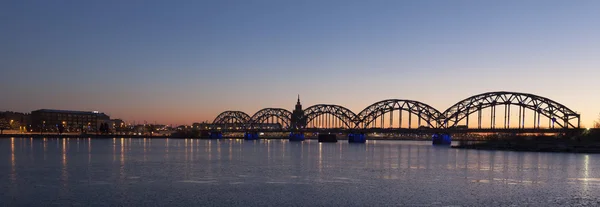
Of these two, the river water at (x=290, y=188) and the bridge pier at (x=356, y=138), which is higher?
the river water at (x=290, y=188)

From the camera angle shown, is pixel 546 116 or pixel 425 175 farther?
pixel 546 116

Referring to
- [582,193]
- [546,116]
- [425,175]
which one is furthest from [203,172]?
[546,116]

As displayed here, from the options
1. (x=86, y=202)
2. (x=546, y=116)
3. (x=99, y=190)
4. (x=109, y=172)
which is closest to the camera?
(x=86, y=202)

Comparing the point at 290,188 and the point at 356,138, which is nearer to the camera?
the point at 290,188

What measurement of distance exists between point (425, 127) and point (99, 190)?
482ft

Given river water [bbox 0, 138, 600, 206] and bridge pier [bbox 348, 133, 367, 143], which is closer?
river water [bbox 0, 138, 600, 206]

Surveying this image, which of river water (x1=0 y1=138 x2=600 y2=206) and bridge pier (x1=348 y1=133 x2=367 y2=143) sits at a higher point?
river water (x1=0 y1=138 x2=600 y2=206)

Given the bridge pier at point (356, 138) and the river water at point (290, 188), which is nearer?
the river water at point (290, 188)

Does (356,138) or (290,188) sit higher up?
(290,188)

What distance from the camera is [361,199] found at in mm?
29719

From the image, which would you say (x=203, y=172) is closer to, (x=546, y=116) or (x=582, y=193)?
(x=582, y=193)

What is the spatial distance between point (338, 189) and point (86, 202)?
14.2m

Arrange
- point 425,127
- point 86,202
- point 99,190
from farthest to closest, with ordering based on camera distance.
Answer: point 425,127, point 99,190, point 86,202

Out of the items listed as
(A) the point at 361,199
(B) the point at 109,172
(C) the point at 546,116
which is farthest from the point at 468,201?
(C) the point at 546,116
